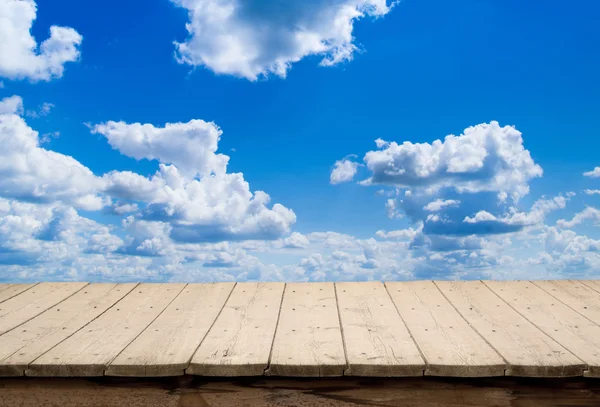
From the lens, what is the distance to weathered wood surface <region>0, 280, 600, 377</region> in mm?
3023

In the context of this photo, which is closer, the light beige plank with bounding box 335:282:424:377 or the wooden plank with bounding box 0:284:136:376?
the light beige plank with bounding box 335:282:424:377

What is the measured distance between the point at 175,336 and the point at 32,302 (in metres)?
1.73

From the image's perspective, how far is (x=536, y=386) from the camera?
314 cm

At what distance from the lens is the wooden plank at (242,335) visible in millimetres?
3004

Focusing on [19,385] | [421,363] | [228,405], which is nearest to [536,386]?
[421,363]

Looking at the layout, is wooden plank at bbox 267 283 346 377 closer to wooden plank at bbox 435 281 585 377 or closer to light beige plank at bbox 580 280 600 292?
wooden plank at bbox 435 281 585 377

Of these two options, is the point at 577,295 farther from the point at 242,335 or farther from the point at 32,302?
the point at 32,302

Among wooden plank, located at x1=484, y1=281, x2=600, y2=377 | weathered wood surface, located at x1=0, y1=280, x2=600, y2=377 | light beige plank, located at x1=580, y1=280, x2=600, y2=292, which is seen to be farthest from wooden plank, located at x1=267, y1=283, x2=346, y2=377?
light beige plank, located at x1=580, y1=280, x2=600, y2=292

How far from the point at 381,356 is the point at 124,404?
59.5 inches

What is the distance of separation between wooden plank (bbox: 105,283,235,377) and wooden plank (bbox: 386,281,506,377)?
140cm

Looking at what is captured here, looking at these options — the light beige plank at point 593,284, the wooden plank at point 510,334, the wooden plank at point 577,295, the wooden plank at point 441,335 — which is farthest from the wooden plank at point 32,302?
the light beige plank at point 593,284

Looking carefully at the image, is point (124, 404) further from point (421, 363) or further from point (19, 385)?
point (421, 363)

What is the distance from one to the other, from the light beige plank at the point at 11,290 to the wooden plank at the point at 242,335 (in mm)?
1940

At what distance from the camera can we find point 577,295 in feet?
15.2
